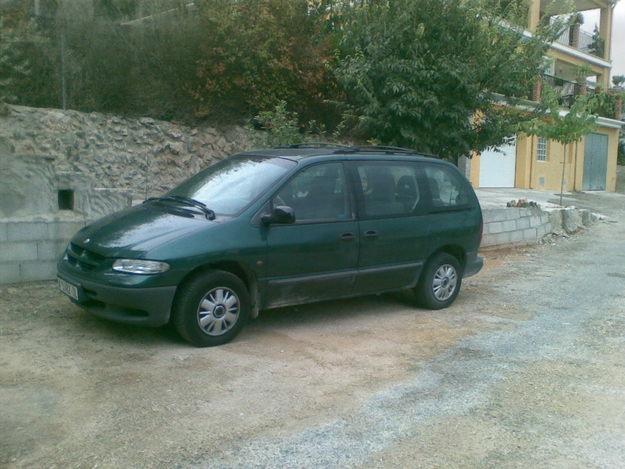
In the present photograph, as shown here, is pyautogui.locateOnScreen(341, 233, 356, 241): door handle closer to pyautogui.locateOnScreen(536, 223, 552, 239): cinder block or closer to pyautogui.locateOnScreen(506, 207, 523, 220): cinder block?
pyautogui.locateOnScreen(506, 207, 523, 220): cinder block

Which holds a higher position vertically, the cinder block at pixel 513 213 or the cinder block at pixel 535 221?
the cinder block at pixel 513 213

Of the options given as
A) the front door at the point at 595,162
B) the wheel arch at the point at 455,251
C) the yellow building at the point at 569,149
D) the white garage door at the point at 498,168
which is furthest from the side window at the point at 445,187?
the front door at the point at 595,162

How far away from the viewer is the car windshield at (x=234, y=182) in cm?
619

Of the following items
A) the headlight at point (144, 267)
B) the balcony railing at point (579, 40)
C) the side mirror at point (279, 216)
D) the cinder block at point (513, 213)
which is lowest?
the headlight at point (144, 267)

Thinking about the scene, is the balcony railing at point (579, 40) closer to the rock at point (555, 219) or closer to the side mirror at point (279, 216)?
the rock at point (555, 219)

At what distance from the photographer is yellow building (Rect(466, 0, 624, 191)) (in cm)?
2350

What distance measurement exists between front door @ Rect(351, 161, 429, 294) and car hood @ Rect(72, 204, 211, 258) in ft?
5.65

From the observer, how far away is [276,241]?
604 cm

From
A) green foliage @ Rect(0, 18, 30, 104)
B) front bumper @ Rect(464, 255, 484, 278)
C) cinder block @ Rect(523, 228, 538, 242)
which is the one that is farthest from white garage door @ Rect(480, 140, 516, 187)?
green foliage @ Rect(0, 18, 30, 104)

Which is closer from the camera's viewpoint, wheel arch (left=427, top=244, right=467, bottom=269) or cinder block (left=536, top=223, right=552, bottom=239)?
wheel arch (left=427, top=244, right=467, bottom=269)

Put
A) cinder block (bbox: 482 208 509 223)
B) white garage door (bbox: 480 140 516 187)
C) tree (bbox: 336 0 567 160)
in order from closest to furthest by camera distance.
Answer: tree (bbox: 336 0 567 160)
cinder block (bbox: 482 208 509 223)
white garage door (bbox: 480 140 516 187)

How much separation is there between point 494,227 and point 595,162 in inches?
835

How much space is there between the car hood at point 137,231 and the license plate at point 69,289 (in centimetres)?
37

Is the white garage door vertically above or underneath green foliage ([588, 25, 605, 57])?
underneath
